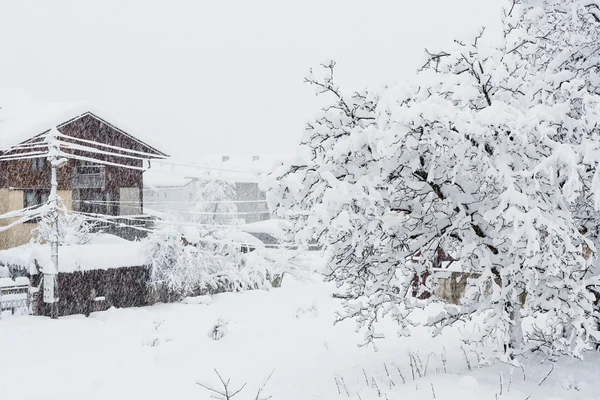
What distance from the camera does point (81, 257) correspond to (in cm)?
1560

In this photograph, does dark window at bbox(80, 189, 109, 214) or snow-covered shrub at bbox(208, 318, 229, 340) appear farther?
dark window at bbox(80, 189, 109, 214)

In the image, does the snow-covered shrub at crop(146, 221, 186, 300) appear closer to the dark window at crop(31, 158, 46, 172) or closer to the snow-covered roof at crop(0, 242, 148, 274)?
the snow-covered roof at crop(0, 242, 148, 274)

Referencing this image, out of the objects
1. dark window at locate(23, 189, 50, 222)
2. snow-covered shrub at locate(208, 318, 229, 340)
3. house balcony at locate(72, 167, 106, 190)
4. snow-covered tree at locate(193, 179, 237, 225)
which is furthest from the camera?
snow-covered tree at locate(193, 179, 237, 225)

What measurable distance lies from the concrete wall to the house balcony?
265 centimetres

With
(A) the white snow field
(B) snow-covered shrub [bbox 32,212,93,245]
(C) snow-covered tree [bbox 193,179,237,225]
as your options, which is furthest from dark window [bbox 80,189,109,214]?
(A) the white snow field

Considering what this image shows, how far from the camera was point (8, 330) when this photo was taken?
12.7 metres

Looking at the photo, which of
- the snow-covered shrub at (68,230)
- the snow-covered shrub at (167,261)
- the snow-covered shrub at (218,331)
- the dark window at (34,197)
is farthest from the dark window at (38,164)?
the snow-covered shrub at (218,331)

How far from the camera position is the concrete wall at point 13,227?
22.6 metres

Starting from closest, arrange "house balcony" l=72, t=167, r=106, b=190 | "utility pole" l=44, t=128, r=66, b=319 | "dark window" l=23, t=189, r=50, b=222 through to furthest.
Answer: "utility pole" l=44, t=128, r=66, b=319, "dark window" l=23, t=189, r=50, b=222, "house balcony" l=72, t=167, r=106, b=190

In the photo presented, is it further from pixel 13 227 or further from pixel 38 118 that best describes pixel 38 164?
pixel 13 227

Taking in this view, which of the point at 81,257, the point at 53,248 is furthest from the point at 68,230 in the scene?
the point at 53,248

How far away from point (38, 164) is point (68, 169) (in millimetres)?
1482

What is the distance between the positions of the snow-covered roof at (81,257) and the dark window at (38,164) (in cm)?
885

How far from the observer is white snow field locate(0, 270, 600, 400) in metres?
6.04
